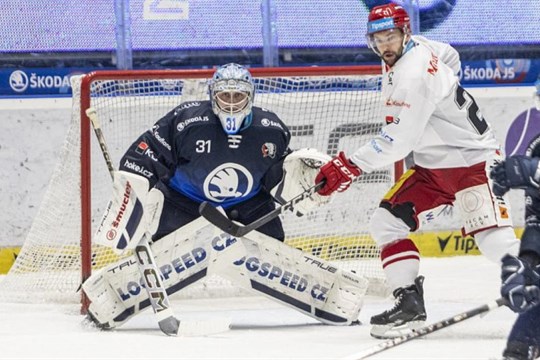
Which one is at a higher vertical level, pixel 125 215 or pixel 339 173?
pixel 339 173

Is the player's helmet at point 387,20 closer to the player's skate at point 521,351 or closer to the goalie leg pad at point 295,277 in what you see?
the goalie leg pad at point 295,277

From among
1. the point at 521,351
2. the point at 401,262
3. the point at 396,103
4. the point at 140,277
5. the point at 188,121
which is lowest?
the point at 140,277

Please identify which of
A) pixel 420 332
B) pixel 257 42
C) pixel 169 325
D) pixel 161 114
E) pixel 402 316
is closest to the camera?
pixel 420 332

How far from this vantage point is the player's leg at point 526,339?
3.57 m

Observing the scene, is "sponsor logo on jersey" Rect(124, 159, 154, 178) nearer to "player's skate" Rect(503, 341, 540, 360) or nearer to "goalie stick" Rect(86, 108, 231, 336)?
"goalie stick" Rect(86, 108, 231, 336)

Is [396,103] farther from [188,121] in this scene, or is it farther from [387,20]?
[188,121]

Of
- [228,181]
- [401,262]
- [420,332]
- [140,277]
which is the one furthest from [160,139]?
[420,332]

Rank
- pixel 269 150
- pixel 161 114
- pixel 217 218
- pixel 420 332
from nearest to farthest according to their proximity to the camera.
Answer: pixel 420 332 → pixel 217 218 → pixel 269 150 → pixel 161 114

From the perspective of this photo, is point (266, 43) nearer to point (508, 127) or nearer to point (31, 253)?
point (508, 127)

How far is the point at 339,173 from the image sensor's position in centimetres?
443

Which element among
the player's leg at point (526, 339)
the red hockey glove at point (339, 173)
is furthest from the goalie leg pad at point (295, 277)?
the player's leg at point (526, 339)

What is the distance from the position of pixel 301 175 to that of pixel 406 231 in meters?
0.45

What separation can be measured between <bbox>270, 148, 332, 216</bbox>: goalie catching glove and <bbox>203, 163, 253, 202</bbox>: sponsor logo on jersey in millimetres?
121

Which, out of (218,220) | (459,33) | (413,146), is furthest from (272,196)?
(459,33)
